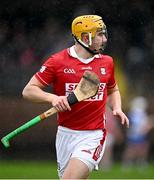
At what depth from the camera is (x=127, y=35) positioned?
54.7 ft

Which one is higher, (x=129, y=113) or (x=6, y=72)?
(x=6, y=72)

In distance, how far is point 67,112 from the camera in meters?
9.10

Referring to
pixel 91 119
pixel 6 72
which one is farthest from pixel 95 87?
pixel 6 72

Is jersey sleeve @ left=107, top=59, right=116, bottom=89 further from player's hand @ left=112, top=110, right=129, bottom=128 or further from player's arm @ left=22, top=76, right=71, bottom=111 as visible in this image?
player's arm @ left=22, top=76, right=71, bottom=111

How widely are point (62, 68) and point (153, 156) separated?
7.76m

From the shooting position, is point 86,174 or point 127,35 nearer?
point 86,174

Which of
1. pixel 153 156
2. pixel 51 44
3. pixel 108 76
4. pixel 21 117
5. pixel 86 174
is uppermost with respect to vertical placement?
pixel 108 76

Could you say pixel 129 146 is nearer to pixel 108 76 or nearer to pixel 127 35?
pixel 127 35

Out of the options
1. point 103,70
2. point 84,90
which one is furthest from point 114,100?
point 84,90

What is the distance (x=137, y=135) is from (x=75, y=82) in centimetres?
761

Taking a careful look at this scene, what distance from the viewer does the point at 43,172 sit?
14.5 meters

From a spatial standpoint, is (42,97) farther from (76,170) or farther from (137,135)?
(137,135)

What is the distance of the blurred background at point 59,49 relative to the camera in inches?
626

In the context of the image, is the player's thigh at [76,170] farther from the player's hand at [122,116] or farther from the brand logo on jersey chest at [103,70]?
the brand logo on jersey chest at [103,70]
